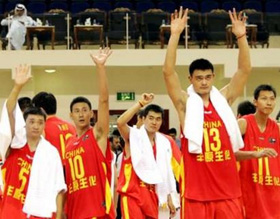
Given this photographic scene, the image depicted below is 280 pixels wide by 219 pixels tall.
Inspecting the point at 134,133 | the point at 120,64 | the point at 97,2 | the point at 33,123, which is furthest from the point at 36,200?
the point at 97,2

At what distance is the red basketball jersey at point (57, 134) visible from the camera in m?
6.65

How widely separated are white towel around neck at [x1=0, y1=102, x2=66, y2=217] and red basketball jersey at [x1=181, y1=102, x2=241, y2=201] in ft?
3.93

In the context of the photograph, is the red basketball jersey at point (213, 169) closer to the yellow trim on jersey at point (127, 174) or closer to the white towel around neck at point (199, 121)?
the white towel around neck at point (199, 121)

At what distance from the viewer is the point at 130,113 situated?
276 inches

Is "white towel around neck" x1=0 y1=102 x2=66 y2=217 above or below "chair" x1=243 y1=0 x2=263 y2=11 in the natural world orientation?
below

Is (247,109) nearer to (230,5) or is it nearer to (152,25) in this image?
(152,25)

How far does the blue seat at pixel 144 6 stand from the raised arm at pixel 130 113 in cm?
1179

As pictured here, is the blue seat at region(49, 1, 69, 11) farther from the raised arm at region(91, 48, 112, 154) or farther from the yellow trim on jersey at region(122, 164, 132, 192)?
the raised arm at region(91, 48, 112, 154)

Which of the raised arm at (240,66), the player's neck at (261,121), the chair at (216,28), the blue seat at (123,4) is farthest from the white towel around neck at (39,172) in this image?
the blue seat at (123,4)

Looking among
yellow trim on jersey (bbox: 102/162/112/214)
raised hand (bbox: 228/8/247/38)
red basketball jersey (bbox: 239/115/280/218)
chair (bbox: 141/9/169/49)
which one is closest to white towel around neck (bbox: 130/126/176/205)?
yellow trim on jersey (bbox: 102/162/112/214)

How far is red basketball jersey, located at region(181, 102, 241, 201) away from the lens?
18.0 ft

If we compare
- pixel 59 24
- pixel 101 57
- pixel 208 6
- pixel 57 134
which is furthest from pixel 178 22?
pixel 208 6

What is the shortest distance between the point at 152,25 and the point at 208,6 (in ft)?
9.14

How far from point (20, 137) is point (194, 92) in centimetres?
157
